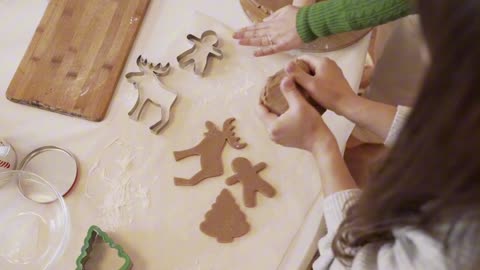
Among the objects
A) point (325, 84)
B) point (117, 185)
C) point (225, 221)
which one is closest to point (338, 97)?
point (325, 84)

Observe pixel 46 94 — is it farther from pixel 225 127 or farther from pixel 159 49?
pixel 225 127

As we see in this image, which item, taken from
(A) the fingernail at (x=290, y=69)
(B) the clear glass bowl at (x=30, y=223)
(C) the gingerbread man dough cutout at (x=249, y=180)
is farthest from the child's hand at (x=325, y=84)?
(B) the clear glass bowl at (x=30, y=223)

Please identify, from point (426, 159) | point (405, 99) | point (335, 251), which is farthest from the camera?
point (405, 99)

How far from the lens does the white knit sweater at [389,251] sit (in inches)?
18.4

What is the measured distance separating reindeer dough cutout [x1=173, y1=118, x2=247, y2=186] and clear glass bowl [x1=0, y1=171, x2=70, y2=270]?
0.64 feet

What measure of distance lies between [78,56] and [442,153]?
70 cm

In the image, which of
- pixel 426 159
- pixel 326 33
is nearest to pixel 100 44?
pixel 326 33

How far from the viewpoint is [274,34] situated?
868mm

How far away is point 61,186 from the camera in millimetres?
776

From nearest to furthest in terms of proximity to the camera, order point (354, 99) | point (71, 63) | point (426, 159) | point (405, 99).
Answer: point (426, 159) → point (354, 99) → point (71, 63) → point (405, 99)

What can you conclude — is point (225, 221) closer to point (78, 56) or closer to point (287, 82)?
point (287, 82)

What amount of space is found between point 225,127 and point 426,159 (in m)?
0.47

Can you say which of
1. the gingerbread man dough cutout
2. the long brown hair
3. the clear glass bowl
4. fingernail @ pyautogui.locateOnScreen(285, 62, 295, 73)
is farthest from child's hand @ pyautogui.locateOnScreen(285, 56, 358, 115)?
the clear glass bowl

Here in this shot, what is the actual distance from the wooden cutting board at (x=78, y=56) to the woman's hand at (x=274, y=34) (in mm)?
214
